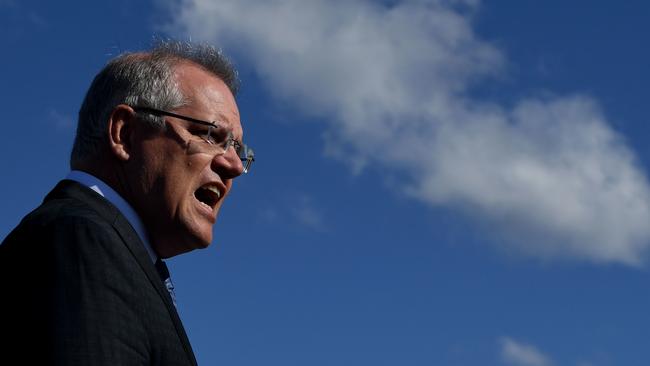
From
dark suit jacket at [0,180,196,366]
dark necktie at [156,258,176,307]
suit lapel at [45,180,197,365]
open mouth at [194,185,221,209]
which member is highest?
open mouth at [194,185,221,209]

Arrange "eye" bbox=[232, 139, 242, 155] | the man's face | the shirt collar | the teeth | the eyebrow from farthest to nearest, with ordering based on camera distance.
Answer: "eye" bbox=[232, 139, 242, 155] → the teeth → the eyebrow → the man's face → the shirt collar

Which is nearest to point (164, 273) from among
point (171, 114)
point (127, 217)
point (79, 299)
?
point (127, 217)

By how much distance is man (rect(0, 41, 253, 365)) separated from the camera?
16.2 feet

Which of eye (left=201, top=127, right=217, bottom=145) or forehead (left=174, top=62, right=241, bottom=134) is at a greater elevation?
forehead (left=174, top=62, right=241, bottom=134)

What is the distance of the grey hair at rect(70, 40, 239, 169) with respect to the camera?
22.7 feet

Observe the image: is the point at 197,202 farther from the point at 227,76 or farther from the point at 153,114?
the point at 227,76

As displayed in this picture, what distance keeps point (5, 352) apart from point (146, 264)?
0.98 m

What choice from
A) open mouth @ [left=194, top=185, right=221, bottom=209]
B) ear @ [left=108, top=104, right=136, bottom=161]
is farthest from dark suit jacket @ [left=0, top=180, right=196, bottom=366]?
open mouth @ [left=194, top=185, right=221, bottom=209]

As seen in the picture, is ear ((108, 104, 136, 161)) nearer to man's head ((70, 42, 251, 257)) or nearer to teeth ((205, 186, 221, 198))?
man's head ((70, 42, 251, 257))

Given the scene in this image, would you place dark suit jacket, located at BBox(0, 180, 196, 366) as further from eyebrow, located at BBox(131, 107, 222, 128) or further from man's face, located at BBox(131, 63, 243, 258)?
eyebrow, located at BBox(131, 107, 222, 128)

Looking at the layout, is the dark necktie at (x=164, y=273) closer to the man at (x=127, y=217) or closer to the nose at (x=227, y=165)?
the man at (x=127, y=217)

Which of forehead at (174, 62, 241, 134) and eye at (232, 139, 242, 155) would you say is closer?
forehead at (174, 62, 241, 134)

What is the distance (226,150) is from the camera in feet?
24.2

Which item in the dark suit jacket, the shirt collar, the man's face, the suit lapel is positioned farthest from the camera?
the man's face
